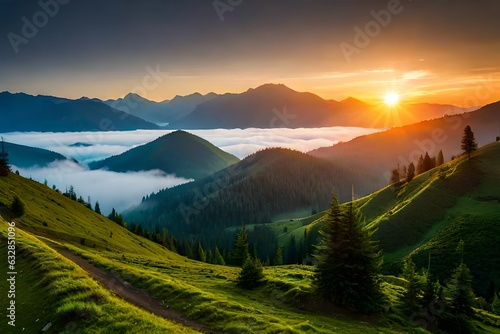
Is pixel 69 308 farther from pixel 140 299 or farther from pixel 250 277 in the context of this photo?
pixel 250 277

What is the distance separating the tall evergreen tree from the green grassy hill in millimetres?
69720

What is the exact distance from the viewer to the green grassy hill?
101 metres

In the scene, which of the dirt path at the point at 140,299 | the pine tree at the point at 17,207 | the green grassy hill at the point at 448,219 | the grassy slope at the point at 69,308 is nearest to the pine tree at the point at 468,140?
the green grassy hill at the point at 448,219

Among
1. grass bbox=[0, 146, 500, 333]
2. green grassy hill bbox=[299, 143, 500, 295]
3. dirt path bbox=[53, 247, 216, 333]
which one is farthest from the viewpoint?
green grassy hill bbox=[299, 143, 500, 295]

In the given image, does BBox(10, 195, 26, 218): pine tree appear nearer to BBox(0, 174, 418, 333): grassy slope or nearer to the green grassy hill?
BBox(0, 174, 418, 333): grassy slope

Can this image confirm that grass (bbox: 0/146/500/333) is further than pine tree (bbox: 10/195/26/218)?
No

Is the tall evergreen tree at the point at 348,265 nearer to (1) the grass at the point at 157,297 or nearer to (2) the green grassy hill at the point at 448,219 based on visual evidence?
(1) the grass at the point at 157,297

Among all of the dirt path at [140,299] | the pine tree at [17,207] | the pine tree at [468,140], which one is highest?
the pine tree at [468,140]

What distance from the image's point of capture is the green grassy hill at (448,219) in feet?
332

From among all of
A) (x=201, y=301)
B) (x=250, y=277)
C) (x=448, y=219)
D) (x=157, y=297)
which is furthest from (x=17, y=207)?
(x=448, y=219)

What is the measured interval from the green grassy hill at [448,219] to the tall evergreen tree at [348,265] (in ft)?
229

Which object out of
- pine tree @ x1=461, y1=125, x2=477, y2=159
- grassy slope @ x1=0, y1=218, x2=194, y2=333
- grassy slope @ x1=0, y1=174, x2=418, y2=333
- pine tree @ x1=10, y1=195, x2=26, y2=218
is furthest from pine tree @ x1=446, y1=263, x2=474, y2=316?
pine tree @ x1=461, y1=125, x2=477, y2=159

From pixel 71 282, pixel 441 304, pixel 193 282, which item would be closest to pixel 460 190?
pixel 441 304

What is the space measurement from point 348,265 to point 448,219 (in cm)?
10342
